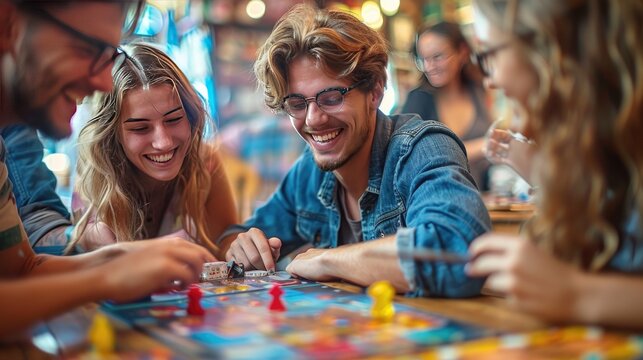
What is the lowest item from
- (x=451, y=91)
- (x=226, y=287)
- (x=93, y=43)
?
(x=226, y=287)

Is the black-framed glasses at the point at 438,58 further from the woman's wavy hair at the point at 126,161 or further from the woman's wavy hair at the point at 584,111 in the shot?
the woman's wavy hair at the point at 584,111

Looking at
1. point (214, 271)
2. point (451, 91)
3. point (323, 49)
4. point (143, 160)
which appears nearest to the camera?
point (214, 271)

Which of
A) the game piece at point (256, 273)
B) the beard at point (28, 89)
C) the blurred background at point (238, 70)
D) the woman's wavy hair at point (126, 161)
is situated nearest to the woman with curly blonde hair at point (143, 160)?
the woman's wavy hair at point (126, 161)

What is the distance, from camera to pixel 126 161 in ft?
7.02

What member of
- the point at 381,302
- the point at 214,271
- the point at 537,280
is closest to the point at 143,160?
the point at 214,271

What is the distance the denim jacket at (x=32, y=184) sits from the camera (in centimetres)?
216

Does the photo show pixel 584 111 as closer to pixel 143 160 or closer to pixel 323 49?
pixel 323 49

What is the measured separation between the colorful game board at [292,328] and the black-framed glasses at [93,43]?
1.59ft

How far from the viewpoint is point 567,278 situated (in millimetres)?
987

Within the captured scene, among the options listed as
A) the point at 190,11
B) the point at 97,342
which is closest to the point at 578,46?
the point at 97,342

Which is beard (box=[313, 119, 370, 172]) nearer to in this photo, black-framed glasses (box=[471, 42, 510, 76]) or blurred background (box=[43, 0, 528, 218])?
black-framed glasses (box=[471, 42, 510, 76])

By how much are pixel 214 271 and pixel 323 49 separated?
2.44ft

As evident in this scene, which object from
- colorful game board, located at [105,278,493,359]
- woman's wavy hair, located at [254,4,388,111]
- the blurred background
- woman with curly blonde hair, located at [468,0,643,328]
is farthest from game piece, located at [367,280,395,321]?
the blurred background

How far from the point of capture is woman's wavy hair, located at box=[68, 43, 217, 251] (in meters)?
2.02
